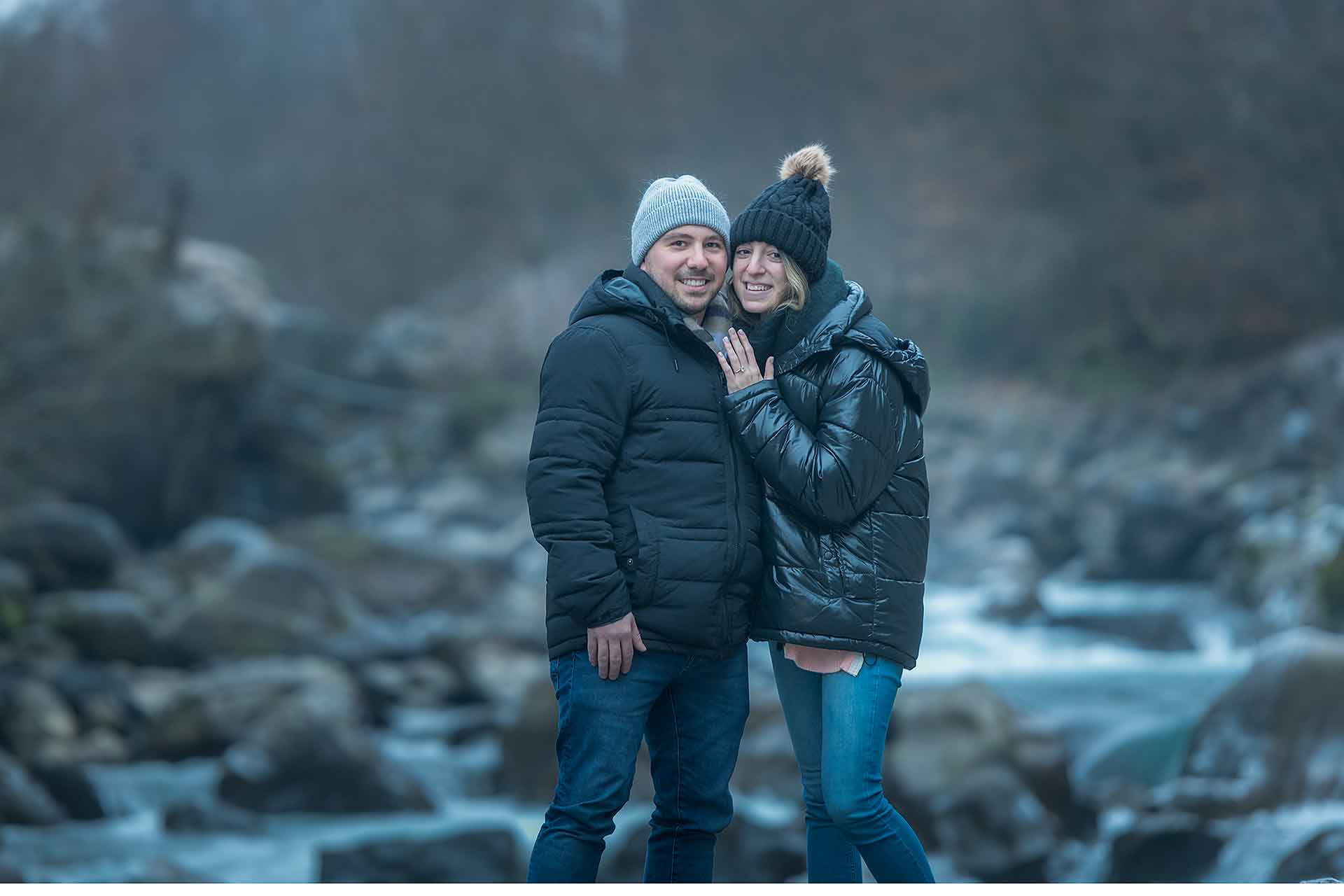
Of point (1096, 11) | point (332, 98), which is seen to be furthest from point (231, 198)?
point (1096, 11)

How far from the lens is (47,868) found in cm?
559

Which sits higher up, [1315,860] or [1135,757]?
[1135,757]

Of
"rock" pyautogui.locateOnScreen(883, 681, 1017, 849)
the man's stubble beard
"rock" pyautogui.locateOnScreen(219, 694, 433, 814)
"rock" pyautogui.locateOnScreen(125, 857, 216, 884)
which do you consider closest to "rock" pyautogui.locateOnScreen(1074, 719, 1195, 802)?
"rock" pyautogui.locateOnScreen(883, 681, 1017, 849)

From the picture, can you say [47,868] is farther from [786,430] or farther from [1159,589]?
[1159,589]

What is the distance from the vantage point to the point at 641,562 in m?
1.95

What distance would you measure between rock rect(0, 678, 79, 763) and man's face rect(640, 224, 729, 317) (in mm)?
5746

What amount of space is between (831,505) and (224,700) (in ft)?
19.3

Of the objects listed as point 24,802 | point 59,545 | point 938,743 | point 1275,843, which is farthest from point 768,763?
point 59,545

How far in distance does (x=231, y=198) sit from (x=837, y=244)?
695 cm

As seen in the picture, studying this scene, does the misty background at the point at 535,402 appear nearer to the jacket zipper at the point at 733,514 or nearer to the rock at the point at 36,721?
the rock at the point at 36,721

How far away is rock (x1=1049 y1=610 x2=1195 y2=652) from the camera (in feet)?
30.0

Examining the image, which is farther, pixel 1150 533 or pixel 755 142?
pixel 755 142

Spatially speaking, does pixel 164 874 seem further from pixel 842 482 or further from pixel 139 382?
pixel 139 382

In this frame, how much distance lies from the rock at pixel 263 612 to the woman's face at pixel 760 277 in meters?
6.93
